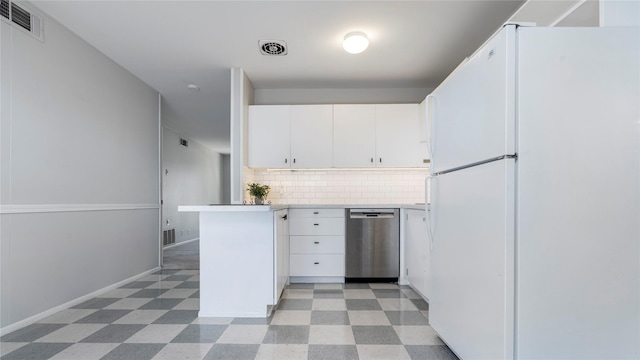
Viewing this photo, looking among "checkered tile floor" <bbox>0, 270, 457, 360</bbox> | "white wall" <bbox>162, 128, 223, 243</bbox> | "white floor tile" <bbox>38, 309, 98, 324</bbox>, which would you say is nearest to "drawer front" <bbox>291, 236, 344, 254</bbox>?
"checkered tile floor" <bbox>0, 270, 457, 360</bbox>

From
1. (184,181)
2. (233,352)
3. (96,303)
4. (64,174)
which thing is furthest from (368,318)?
(184,181)

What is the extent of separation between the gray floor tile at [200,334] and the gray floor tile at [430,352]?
1.26 metres

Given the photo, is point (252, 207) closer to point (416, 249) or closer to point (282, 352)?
point (282, 352)

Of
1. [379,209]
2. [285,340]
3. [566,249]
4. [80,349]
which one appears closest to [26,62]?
[80,349]

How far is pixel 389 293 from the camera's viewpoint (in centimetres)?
308

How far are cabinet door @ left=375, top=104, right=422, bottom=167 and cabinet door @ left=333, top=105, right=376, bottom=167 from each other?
87 millimetres

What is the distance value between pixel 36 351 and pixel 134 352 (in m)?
0.61

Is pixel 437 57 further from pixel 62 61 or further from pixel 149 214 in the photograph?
pixel 149 214

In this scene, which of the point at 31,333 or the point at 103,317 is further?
the point at 103,317

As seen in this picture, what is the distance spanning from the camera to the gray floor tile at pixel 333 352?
1.80 meters

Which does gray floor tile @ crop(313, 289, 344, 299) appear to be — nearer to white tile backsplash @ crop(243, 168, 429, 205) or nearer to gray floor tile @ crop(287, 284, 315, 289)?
gray floor tile @ crop(287, 284, 315, 289)

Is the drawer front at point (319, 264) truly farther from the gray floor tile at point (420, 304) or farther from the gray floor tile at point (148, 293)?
the gray floor tile at point (148, 293)

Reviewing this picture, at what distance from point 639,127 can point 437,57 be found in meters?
2.30

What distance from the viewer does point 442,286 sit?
184cm
